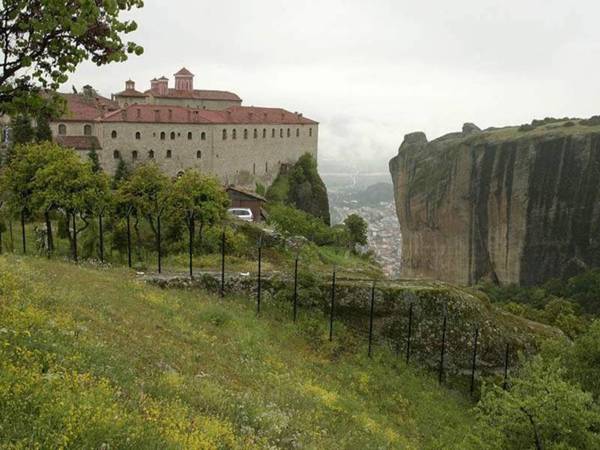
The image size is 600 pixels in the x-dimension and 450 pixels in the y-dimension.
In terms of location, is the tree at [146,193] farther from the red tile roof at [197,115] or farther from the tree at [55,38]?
the red tile roof at [197,115]

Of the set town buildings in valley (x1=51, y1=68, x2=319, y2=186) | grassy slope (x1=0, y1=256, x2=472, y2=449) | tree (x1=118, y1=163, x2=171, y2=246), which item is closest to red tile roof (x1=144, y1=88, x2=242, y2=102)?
town buildings in valley (x1=51, y1=68, x2=319, y2=186)

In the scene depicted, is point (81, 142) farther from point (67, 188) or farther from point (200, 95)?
point (67, 188)

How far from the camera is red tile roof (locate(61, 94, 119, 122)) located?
59000 mm

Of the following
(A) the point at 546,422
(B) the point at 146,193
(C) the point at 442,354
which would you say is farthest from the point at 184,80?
(A) the point at 546,422

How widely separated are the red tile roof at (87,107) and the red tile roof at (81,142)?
1.86 m

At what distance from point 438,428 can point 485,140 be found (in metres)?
73.5

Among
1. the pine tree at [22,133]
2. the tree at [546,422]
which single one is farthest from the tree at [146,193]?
the pine tree at [22,133]

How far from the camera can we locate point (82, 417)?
630 centimetres

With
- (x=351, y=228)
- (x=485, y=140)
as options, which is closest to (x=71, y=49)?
(x=351, y=228)

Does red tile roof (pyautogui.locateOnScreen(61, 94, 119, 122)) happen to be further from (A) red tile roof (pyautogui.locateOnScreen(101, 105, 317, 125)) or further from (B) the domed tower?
(B) the domed tower

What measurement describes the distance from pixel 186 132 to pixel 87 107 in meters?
10.2

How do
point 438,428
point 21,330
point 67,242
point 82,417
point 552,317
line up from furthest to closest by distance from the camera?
point 552,317, point 67,242, point 438,428, point 21,330, point 82,417

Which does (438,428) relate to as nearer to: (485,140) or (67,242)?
(67,242)

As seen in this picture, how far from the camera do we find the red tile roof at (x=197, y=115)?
199ft
